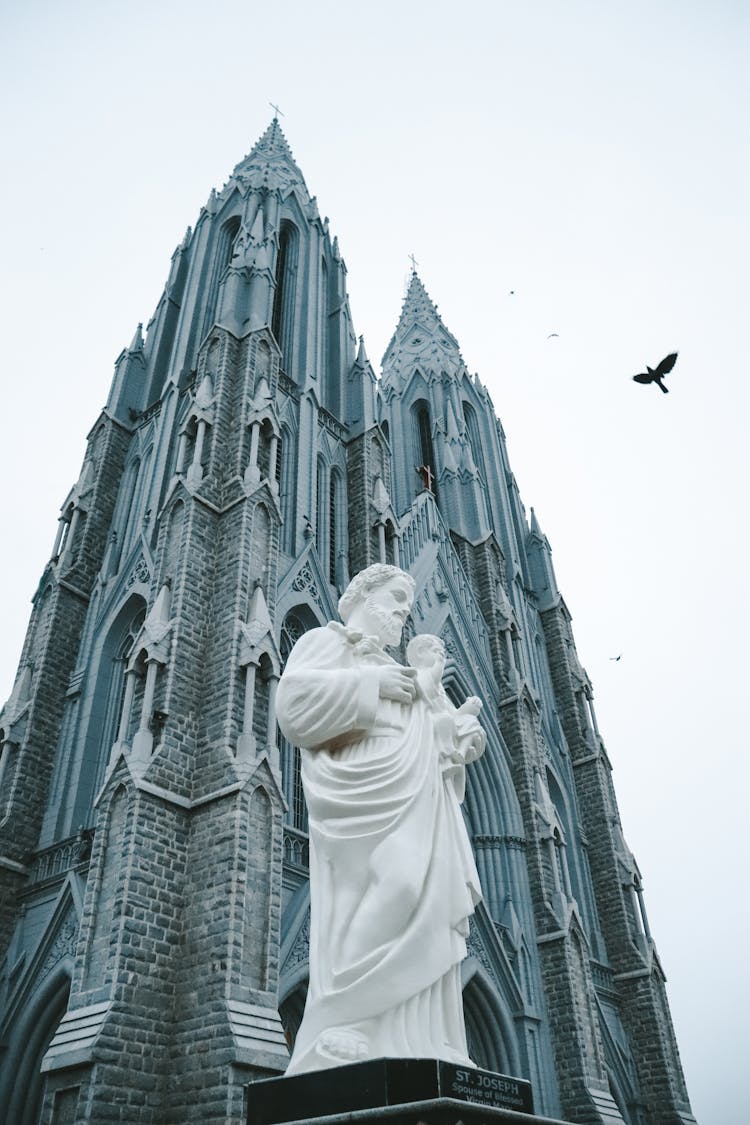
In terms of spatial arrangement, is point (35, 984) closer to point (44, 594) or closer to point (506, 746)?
point (44, 594)

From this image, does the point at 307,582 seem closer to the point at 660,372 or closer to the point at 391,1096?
the point at 660,372

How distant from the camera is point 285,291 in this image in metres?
25.5

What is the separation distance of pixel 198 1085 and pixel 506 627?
16.6 meters

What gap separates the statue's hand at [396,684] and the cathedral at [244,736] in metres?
8.14

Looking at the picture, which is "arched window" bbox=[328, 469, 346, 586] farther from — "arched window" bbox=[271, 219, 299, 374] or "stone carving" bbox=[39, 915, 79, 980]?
"stone carving" bbox=[39, 915, 79, 980]

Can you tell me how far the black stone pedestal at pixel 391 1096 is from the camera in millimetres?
2879

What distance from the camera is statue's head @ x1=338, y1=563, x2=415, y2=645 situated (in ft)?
15.4

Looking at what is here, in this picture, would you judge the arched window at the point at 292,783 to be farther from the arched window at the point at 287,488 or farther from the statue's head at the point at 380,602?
the statue's head at the point at 380,602

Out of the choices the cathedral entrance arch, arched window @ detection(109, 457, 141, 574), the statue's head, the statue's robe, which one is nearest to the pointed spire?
arched window @ detection(109, 457, 141, 574)

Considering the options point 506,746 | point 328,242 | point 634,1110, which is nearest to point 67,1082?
point 506,746

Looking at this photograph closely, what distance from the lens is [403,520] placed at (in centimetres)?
2439

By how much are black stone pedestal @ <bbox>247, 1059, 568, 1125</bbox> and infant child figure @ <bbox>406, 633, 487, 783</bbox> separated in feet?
4.72

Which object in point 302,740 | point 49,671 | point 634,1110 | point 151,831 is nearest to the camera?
point 302,740

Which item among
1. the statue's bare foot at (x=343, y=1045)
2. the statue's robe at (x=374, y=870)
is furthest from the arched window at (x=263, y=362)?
the statue's bare foot at (x=343, y=1045)
